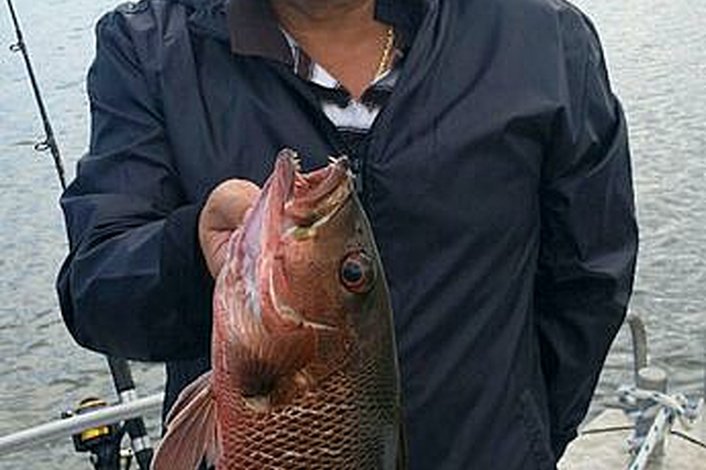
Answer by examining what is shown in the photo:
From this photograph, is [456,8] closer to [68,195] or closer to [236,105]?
[236,105]

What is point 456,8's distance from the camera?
230 cm

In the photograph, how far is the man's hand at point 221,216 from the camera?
170 cm

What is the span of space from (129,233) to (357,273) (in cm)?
54

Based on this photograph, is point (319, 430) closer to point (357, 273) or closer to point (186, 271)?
point (357, 273)

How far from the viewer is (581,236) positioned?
7.97 ft

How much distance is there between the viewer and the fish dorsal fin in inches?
67.4

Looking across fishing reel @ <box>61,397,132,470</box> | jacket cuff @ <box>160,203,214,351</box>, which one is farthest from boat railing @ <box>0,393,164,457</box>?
jacket cuff @ <box>160,203,214,351</box>

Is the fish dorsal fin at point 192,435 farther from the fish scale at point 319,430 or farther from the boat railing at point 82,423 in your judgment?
the boat railing at point 82,423

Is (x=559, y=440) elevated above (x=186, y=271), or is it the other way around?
(x=186, y=271)

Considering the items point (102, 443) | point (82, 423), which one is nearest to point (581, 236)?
point (82, 423)

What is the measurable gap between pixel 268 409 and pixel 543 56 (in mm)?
1009

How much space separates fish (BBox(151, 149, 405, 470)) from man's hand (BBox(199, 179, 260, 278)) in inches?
1.7

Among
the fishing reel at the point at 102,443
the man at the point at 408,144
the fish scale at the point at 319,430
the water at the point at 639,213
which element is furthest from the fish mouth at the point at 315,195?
the water at the point at 639,213

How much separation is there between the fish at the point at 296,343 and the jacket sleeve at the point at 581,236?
0.75 meters
